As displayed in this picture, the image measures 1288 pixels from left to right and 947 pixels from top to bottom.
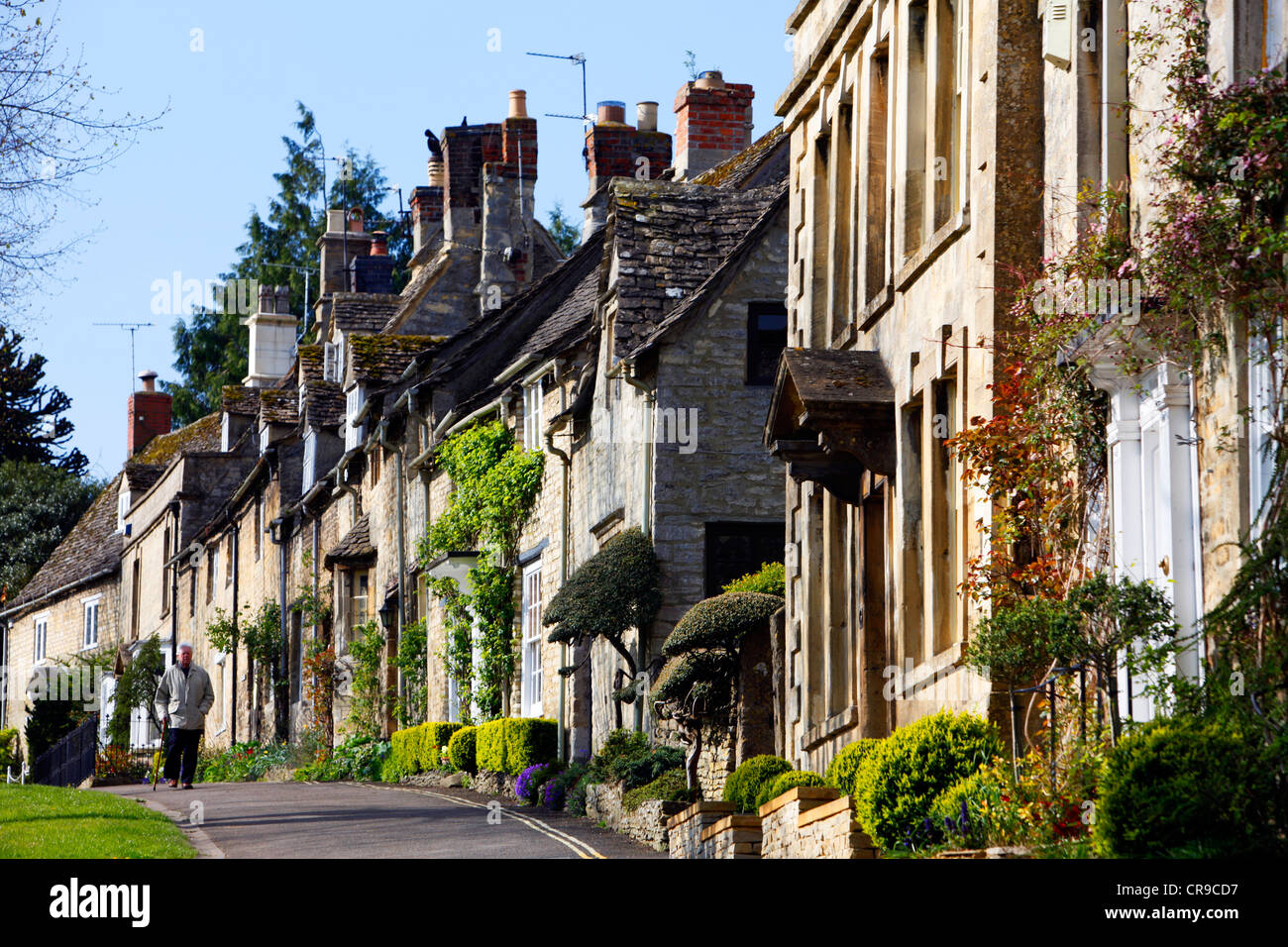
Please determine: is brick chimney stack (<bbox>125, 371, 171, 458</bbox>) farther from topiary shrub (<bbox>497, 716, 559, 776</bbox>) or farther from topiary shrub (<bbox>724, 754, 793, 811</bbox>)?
topiary shrub (<bbox>724, 754, 793, 811</bbox>)

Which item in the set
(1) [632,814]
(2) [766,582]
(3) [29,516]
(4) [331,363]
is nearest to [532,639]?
(2) [766,582]

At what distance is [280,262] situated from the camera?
56312 millimetres

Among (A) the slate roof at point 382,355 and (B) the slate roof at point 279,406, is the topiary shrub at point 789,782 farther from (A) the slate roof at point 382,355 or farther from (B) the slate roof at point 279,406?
(B) the slate roof at point 279,406

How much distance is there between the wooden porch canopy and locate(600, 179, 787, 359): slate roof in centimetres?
675

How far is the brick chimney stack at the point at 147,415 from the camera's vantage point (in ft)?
194

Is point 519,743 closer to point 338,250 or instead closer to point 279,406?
point 279,406

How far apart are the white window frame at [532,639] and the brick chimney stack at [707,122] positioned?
6.63 meters

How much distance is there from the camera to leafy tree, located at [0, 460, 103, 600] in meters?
59.5

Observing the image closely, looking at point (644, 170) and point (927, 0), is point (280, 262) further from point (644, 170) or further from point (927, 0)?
point (927, 0)

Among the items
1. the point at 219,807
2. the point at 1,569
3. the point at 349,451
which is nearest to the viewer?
the point at 219,807

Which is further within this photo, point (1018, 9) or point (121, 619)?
point (121, 619)

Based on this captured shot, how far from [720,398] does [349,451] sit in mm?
15509

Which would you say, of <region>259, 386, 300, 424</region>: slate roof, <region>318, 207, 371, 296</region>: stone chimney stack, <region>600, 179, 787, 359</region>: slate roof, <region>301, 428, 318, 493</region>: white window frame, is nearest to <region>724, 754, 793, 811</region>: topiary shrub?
<region>600, 179, 787, 359</region>: slate roof

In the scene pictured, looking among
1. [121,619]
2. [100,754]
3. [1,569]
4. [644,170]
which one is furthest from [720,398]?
[1,569]
